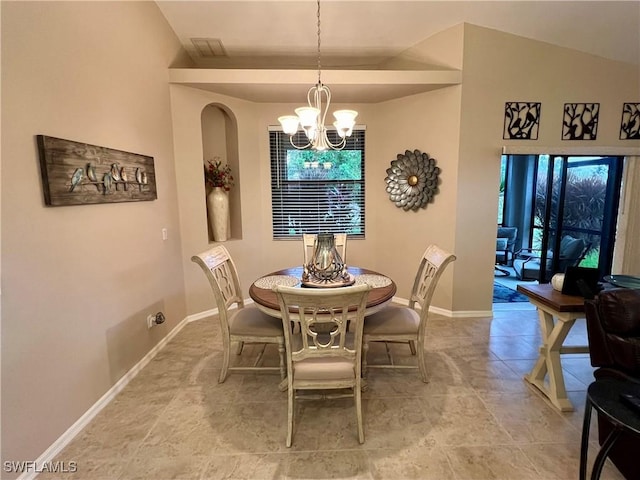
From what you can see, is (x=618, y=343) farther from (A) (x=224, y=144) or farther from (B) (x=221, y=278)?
(A) (x=224, y=144)

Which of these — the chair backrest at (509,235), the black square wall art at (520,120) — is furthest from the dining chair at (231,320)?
the chair backrest at (509,235)

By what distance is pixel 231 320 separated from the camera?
2547 mm

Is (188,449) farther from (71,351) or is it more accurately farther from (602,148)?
(602,148)

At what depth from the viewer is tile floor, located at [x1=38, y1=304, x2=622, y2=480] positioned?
172 cm

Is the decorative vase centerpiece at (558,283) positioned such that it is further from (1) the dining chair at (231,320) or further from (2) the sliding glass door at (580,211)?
(2) the sliding glass door at (580,211)

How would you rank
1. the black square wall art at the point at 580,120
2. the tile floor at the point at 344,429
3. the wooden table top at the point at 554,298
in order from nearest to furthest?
the tile floor at the point at 344,429, the wooden table top at the point at 554,298, the black square wall art at the point at 580,120

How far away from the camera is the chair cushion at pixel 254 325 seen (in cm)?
238

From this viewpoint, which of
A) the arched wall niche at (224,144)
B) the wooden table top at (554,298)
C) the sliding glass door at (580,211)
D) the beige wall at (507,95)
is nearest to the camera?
the wooden table top at (554,298)

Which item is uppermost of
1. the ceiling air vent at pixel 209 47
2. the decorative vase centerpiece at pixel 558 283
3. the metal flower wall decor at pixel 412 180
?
the ceiling air vent at pixel 209 47

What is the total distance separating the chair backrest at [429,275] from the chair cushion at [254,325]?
1.12 metres

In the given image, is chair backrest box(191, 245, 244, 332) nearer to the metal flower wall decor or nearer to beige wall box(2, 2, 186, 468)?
beige wall box(2, 2, 186, 468)

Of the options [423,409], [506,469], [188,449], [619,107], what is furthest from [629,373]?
[619,107]

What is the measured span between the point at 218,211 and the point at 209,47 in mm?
1899

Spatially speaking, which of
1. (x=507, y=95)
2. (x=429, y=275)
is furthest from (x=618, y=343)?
(x=507, y=95)
